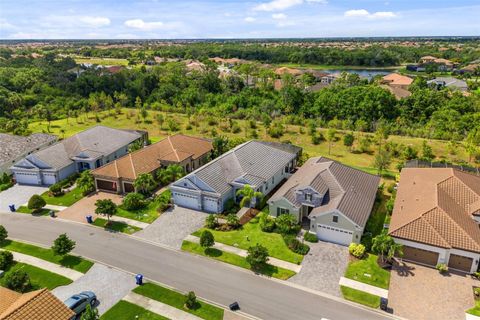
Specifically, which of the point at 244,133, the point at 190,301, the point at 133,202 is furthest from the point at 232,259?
the point at 244,133

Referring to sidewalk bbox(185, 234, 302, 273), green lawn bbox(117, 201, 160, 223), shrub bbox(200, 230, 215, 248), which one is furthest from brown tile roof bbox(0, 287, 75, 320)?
green lawn bbox(117, 201, 160, 223)

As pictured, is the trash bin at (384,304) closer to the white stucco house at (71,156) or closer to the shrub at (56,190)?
the shrub at (56,190)

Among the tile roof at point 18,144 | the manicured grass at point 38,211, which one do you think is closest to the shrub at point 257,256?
the manicured grass at point 38,211

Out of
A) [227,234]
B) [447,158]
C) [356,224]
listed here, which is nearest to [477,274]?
[356,224]

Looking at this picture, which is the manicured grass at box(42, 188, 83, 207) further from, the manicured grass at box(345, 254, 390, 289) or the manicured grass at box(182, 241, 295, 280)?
the manicured grass at box(345, 254, 390, 289)

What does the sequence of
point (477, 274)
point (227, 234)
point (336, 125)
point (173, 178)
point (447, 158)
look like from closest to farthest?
point (477, 274)
point (227, 234)
point (173, 178)
point (447, 158)
point (336, 125)

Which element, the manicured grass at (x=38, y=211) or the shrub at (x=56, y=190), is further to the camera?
the shrub at (x=56, y=190)

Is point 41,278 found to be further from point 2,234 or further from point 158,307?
point 158,307

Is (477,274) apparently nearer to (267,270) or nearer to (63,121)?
(267,270)
